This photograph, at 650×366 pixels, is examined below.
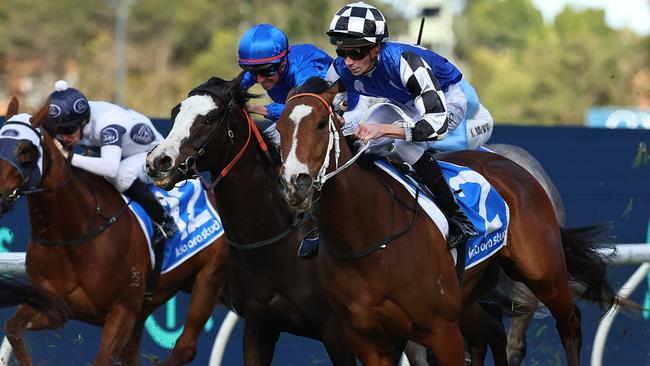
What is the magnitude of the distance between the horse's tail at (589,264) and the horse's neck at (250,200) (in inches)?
66.5

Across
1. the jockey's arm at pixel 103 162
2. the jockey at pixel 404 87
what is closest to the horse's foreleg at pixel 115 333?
the jockey's arm at pixel 103 162

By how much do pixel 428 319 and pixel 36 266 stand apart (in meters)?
2.05

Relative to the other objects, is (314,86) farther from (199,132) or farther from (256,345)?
(256,345)

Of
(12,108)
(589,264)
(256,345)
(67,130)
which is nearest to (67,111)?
(67,130)

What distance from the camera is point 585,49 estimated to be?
104 ft

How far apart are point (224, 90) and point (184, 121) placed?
296 millimetres

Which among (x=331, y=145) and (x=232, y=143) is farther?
(x=232, y=143)

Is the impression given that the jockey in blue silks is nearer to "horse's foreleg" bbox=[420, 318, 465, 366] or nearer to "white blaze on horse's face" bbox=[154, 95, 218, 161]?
"white blaze on horse's face" bbox=[154, 95, 218, 161]

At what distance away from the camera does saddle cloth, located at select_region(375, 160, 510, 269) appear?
5066 millimetres

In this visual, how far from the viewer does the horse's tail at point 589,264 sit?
20.4 ft

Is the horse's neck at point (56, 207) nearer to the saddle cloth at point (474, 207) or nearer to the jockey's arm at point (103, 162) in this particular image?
the jockey's arm at point (103, 162)

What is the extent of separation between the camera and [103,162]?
5891mm

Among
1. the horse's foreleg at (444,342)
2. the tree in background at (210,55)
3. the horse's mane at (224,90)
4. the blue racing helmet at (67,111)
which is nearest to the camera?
the horse's foreleg at (444,342)

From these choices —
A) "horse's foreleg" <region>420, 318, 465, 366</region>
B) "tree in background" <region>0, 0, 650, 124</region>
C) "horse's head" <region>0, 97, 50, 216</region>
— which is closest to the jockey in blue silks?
"horse's foreleg" <region>420, 318, 465, 366</region>
